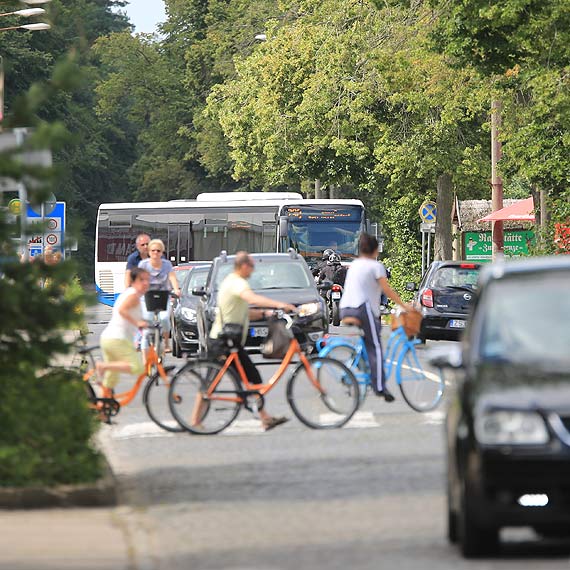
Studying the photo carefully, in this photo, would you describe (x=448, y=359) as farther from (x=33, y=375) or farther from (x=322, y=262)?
(x=322, y=262)

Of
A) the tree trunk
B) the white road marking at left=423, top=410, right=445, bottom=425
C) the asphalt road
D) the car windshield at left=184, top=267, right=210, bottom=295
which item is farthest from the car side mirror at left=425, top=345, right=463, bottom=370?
the tree trunk

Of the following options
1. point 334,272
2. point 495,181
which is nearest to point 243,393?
point 334,272

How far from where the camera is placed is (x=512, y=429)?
27.9 feet

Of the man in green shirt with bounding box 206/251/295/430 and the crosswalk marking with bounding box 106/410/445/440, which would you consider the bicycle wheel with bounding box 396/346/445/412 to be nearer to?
the crosswalk marking with bounding box 106/410/445/440

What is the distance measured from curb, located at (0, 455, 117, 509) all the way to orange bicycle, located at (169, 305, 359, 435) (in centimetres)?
435

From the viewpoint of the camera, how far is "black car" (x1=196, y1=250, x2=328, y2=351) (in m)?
26.0

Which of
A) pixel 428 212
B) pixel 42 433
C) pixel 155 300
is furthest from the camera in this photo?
pixel 428 212

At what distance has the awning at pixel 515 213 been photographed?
39.9m

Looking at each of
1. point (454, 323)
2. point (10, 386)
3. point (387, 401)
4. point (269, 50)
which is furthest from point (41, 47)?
point (10, 386)

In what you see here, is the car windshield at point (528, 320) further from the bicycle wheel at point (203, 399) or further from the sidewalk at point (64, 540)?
the bicycle wheel at point (203, 399)

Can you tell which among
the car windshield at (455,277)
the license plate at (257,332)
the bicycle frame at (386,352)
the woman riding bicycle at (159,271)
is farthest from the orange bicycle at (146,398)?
the car windshield at (455,277)

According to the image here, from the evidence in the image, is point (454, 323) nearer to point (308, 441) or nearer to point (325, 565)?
point (308, 441)

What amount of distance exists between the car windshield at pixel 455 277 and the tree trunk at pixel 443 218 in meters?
25.7

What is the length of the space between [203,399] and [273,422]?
69cm
